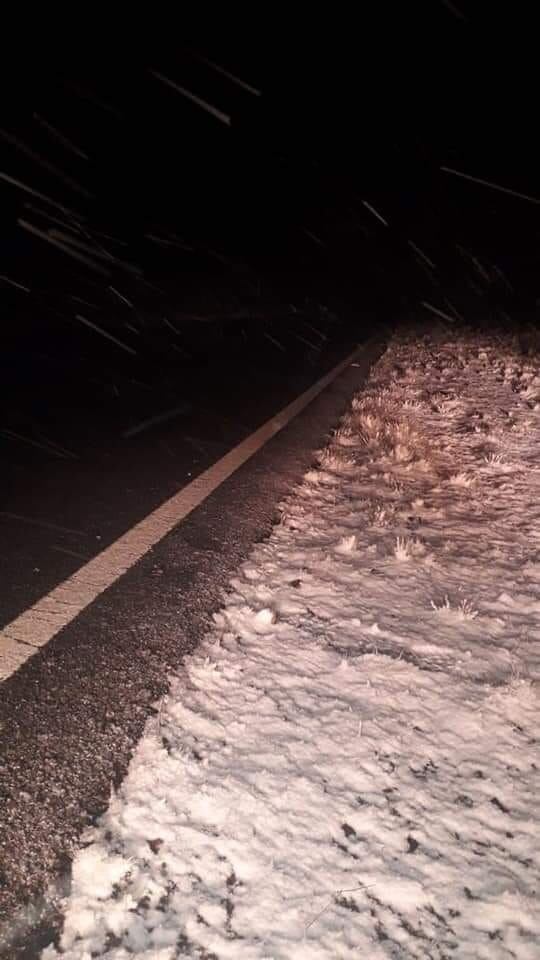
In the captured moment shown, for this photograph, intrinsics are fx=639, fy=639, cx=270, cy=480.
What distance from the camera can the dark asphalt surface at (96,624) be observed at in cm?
192

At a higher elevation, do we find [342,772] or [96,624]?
[342,772]

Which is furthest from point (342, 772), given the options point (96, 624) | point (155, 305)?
point (155, 305)

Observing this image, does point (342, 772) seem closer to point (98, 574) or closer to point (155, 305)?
point (98, 574)

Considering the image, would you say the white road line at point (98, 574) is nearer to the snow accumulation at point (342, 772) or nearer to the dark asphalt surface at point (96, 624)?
the dark asphalt surface at point (96, 624)

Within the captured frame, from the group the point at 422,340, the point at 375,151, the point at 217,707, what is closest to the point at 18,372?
the point at 217,707

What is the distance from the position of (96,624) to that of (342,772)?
4.28ft

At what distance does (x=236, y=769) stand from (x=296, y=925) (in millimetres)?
567

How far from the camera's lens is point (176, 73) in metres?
30.6

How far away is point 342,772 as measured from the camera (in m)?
2.31

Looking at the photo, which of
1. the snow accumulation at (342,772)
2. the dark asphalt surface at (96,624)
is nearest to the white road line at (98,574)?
the dark asphalt surface at (96,624)

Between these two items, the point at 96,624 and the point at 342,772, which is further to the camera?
the point at 96,624

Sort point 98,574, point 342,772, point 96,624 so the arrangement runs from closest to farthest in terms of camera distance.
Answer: point 342,772
point 96,624
point 98,574

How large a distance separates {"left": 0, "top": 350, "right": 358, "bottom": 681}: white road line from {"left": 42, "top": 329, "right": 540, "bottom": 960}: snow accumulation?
62cm

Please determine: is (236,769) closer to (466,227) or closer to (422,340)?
(422,340)
